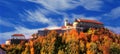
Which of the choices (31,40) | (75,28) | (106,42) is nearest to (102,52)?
(106,42)

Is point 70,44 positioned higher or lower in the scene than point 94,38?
lower

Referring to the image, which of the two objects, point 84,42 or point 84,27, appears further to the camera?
point 84,27

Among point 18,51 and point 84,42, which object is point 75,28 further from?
point 18,51

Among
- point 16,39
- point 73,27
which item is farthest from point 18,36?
point 73,27

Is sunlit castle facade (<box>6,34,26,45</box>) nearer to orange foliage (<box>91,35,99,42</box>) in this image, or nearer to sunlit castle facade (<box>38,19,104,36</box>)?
sunlit castle facade (<box>38,19,104,36</box>)

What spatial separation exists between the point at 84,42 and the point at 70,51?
28.6ft

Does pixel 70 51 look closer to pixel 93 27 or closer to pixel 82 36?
pixel 82 36

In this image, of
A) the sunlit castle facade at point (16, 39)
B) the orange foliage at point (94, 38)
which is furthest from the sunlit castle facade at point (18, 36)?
the orange foliage at point (94, 38)

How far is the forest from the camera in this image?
5571 inches

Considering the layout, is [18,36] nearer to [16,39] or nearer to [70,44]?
[16,39]

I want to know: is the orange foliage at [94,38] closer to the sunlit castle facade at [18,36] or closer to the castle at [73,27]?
the castle at [73,27]

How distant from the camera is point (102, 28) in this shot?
16362cm

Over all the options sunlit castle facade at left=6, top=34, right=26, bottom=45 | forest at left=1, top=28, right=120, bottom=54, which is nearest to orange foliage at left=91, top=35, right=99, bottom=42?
forest at left=1, top=28, right=120, bottom=54

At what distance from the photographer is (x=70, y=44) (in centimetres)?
14575
